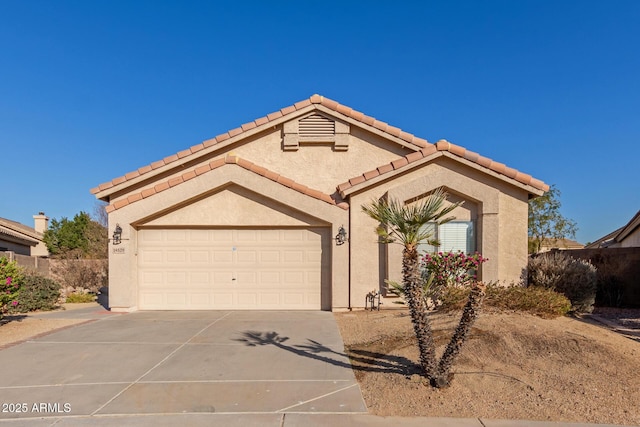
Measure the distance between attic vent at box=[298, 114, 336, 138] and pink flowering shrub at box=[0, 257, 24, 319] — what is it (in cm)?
845

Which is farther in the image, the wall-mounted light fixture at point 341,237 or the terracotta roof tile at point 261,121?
the terracotta roof tile at point 261,121

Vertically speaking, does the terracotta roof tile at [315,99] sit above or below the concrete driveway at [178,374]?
above

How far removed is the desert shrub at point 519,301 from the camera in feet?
27.5

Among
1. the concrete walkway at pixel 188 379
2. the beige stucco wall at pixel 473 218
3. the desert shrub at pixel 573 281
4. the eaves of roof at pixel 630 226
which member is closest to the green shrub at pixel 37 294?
the concrete walkway at pixel 188 379

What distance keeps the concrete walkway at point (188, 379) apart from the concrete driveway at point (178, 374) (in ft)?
0.05

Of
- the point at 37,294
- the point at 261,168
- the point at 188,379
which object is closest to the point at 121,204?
the point at 37,294

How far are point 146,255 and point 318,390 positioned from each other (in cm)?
784

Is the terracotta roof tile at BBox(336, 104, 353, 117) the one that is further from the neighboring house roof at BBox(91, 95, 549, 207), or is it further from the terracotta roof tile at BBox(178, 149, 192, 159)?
the terracotta roof tile at BBox(178, 149, 192, 159)

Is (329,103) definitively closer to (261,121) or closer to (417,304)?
(261,121)

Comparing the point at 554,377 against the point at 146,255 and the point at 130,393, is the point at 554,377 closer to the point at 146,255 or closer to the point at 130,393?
the point at 130,393

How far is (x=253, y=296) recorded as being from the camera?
10.8 metres

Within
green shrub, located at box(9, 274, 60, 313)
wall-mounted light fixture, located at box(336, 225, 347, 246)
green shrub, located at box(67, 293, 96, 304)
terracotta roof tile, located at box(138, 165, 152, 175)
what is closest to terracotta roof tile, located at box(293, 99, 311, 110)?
wall-mounted light fixture, located at box(336, 225, 347, 246)

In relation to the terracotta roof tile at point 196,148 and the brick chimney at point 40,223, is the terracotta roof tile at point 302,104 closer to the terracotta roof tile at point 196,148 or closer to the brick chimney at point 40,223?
the terracotta roof tile at point 196,148

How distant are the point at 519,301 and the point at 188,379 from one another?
23.3ft
